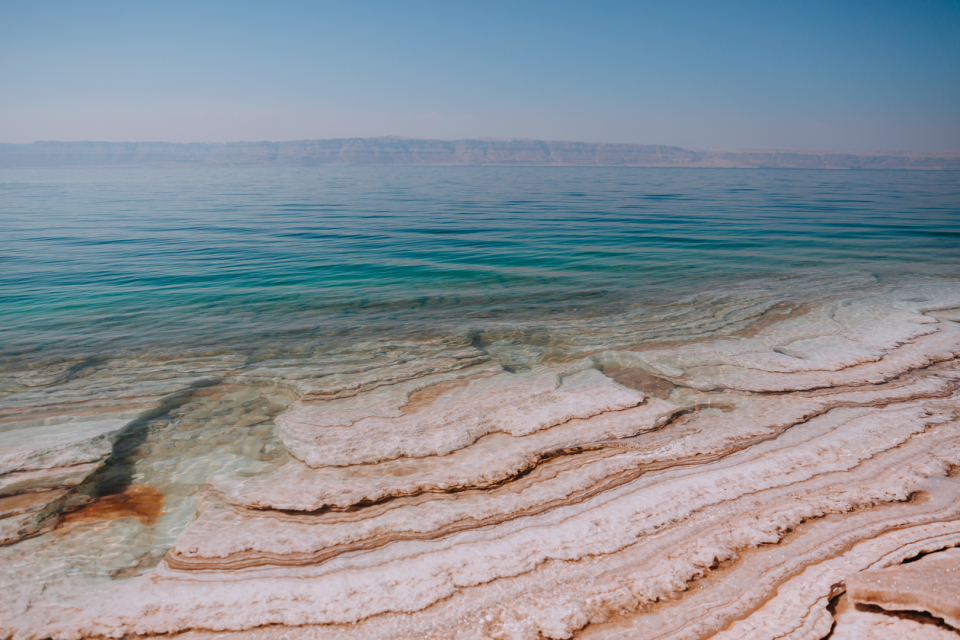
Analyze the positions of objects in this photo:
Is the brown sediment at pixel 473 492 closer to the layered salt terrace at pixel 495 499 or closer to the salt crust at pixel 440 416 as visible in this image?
the layered salt terrace at pixel 495 499

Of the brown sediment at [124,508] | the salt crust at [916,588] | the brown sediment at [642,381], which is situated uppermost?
the salt crust at [916,588]

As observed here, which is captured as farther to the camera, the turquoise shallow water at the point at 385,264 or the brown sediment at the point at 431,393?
the turquoise shallow water at the point at 385,264

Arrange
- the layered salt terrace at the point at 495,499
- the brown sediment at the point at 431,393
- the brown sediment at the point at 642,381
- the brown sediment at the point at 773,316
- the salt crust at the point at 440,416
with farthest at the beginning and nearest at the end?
the brown sediment at the point at 773,316
the brown sediment at the point at 642,381
the brown sediment at the point at 431,393
the salt crust at the point at 440,416
the layered salt terrace at the point at 495,499

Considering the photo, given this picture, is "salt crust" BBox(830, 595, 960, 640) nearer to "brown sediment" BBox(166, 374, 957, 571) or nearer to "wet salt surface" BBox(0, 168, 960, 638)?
"wet salt surface" BBox(0, 168, 960, 638)

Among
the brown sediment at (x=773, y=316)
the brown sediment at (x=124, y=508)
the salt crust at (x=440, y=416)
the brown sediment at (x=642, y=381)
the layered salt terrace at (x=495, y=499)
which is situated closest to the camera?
the layered salt terrace at (x=495, y=499)

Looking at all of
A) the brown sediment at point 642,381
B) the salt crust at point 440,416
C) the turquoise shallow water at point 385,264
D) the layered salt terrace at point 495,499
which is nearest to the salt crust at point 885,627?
the layered salt terrace at point 495,499

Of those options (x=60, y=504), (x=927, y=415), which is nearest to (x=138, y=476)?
(x=60, y=504)

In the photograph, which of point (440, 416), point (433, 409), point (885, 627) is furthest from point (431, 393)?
point (885, 627)
